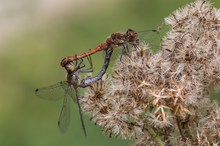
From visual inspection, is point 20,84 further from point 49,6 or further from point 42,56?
point 49,6

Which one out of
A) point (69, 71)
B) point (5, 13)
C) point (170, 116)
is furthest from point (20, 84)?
point (170, 116)

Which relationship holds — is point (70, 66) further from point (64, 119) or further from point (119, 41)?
point (64, 119)

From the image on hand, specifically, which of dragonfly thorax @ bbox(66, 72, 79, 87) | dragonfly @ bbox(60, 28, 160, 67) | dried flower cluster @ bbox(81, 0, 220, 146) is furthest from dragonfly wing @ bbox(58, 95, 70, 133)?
dried flower cluster @ bbox(81, 0, 220, 146)

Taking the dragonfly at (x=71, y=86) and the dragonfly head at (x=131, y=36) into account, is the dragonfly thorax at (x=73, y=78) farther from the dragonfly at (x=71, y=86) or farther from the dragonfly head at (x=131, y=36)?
the dragonfly head at (x=131, y=36)

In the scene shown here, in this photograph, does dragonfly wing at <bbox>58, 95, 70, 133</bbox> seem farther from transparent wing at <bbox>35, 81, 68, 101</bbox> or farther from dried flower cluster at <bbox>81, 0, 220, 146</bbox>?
dried flower cluster at <bbox>81, 0, 220, 146</bbox>

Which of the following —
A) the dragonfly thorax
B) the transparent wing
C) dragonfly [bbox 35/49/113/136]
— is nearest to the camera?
dragonfly [bbox 35/49/113/136]

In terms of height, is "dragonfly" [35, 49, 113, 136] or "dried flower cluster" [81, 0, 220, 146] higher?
"dragonfly" [35, 49, 113, 136]
